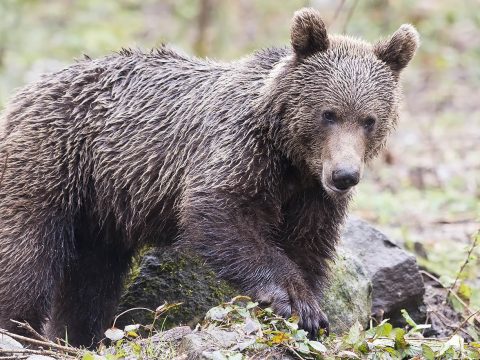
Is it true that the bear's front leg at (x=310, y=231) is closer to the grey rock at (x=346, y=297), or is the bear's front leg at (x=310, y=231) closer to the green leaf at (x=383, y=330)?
the grey rock at (x=346, y=297)

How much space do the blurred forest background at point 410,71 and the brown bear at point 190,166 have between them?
286 cm

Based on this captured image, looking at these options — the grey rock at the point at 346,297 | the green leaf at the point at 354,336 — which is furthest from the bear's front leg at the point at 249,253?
the grey rock at the point at 346,297

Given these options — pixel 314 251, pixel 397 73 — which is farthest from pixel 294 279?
pixel 397 73

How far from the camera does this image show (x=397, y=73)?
7219 millimetres

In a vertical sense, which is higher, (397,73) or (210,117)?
(397,73)

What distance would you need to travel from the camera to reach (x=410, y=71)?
71.8 ft

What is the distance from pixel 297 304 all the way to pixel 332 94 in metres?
1.66

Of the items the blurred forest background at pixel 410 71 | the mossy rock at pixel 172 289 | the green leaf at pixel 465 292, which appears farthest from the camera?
the blurred forest background at pixel 410 71

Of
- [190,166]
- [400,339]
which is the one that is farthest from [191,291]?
[400,339]

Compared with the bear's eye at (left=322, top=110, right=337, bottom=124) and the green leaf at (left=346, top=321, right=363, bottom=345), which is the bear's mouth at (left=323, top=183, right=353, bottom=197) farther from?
the green leaf at (left=346, top=321, right=363, bottom=345)

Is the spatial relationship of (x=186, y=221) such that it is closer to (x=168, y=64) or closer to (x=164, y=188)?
(x=164, y=188)

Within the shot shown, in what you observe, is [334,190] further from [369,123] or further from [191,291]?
[191,291]

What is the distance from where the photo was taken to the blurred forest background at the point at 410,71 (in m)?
12.2

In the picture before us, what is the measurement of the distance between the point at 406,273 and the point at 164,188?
104 inches
